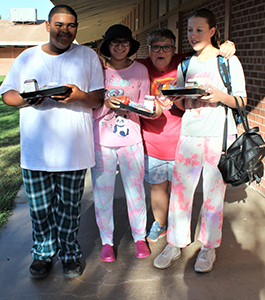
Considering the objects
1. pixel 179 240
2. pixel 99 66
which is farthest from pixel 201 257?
pixel 99 66

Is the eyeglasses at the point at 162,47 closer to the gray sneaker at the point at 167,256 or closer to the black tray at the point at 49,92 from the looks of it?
the black tray at the point at 49,92

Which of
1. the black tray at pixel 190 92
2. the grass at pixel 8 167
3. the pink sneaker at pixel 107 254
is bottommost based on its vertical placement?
the pink sneaker at pixel 107 254

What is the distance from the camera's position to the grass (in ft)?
13.9

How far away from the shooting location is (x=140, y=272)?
2.84 metres

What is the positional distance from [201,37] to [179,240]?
5.61 ft

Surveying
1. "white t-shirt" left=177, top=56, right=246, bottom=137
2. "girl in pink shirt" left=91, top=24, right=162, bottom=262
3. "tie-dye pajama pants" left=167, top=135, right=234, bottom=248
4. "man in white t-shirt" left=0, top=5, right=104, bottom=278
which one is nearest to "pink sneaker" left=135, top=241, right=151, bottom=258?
"girl in pink shirt" left=91, top=24, right=162, bottom=262

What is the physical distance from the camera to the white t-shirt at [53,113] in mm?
2447

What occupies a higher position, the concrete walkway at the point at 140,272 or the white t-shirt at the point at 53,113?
the white t-shirt at the point at 53,113

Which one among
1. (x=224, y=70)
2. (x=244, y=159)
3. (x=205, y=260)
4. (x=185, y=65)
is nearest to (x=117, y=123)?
(x=185, y=65)

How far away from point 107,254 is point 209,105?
160 cm

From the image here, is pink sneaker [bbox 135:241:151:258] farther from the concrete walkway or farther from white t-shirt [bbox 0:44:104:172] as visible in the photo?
white t-shirt [bbox 0:44:104:172]

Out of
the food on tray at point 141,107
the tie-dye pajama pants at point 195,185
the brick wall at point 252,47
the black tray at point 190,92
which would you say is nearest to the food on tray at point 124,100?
the food on tray at point 141,107

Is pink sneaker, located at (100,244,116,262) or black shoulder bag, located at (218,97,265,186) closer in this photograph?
black shoulder bag, located at (218,97,265,186)

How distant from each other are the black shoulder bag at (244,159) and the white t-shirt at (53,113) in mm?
1106
